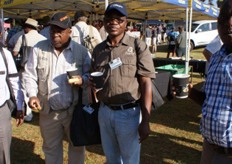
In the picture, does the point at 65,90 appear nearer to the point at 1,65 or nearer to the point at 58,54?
the point at 58,54

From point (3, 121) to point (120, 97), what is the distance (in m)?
1.07

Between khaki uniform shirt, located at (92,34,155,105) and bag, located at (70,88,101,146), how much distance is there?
0.41 meters


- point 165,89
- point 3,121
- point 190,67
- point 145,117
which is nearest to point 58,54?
point 3,121

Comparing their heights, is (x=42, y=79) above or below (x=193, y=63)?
above

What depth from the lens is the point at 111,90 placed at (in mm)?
2271

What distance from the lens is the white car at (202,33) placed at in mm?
20172

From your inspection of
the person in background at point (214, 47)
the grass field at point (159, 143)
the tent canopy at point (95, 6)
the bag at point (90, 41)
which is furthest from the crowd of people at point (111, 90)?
the tent canopy at point (95, 6)

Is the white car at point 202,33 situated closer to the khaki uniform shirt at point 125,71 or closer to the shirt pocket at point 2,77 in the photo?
the khaki uniform shirt at point 125,71

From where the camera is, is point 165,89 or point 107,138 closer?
point 107,138

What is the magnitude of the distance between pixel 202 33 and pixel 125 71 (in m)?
19.3

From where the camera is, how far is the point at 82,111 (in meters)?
2.70

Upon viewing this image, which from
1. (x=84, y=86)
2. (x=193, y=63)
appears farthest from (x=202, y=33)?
(x=84, y=86)

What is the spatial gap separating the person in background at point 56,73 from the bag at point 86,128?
0.14 metres

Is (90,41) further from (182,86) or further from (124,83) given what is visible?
(182,86)
